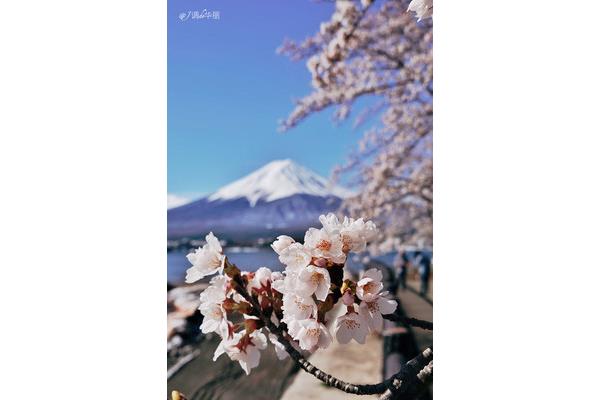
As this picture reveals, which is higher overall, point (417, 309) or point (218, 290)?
point (218, 290)

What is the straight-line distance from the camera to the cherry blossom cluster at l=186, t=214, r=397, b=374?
156 centimetres

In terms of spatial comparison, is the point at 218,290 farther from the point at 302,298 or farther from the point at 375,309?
the point at 375,309

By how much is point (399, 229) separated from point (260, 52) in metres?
0.90

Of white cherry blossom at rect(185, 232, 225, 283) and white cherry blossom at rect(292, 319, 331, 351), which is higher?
white cherry blossom at rect(185, 232, 225, 283)

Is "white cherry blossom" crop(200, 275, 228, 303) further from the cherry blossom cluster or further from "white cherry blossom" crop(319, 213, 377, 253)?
"white cherry blossom" crop(319, 213, 377, 253)

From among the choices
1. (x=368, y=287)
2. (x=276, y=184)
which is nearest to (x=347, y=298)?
(x=368, y=287)

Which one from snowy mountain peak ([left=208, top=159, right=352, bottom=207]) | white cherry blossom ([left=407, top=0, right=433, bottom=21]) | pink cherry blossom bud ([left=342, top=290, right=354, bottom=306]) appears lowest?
pink cherry blossom bud ([left=342, top=290, right=354, bottom=306])

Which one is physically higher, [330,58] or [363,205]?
[330,58]

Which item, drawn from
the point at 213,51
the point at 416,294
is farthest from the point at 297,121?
the point at 416,294

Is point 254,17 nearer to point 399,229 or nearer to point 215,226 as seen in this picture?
point 215,226

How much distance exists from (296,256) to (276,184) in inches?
37.5

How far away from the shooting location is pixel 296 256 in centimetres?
159

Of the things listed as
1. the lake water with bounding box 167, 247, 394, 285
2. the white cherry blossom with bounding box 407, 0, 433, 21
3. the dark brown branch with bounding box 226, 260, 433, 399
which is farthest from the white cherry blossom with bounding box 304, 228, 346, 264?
the white cherry blossom with bounding box 407, 0, 433, 21

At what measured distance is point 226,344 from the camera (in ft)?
5.92
